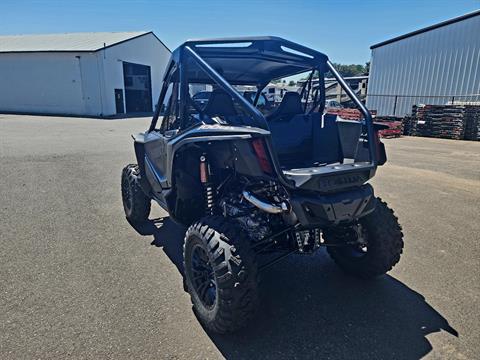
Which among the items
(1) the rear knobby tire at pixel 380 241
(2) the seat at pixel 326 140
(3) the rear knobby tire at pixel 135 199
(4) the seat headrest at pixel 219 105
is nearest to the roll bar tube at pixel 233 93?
(4) the seat headrest at pixel 219 105

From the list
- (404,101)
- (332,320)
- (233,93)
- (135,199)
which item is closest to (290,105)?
(233,93)

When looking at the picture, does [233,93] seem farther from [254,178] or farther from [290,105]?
[290,105]

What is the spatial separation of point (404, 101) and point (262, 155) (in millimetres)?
20966

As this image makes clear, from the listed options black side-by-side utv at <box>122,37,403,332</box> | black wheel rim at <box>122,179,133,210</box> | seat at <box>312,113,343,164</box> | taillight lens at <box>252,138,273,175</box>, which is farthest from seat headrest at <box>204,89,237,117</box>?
black wheel rim at <box>122,179,133,210</box>

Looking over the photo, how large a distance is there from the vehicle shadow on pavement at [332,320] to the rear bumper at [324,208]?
862mm

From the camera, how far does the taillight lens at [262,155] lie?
2250 mm

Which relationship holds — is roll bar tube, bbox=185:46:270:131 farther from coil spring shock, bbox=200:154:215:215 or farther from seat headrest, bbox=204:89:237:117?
coil spring shock, bbox=200:154:215:215

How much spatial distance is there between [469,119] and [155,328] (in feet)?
56.8

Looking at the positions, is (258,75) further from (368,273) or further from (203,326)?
(203,326)

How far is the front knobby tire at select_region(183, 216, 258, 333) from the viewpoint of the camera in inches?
91.4

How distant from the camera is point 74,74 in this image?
2753 centimetres

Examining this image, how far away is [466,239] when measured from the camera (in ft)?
14.0

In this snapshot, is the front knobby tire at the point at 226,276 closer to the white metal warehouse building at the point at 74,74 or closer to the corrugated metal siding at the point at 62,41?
the white metal warehouse building at the point at 74,74

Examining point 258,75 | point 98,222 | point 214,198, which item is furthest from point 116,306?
point 258,75
